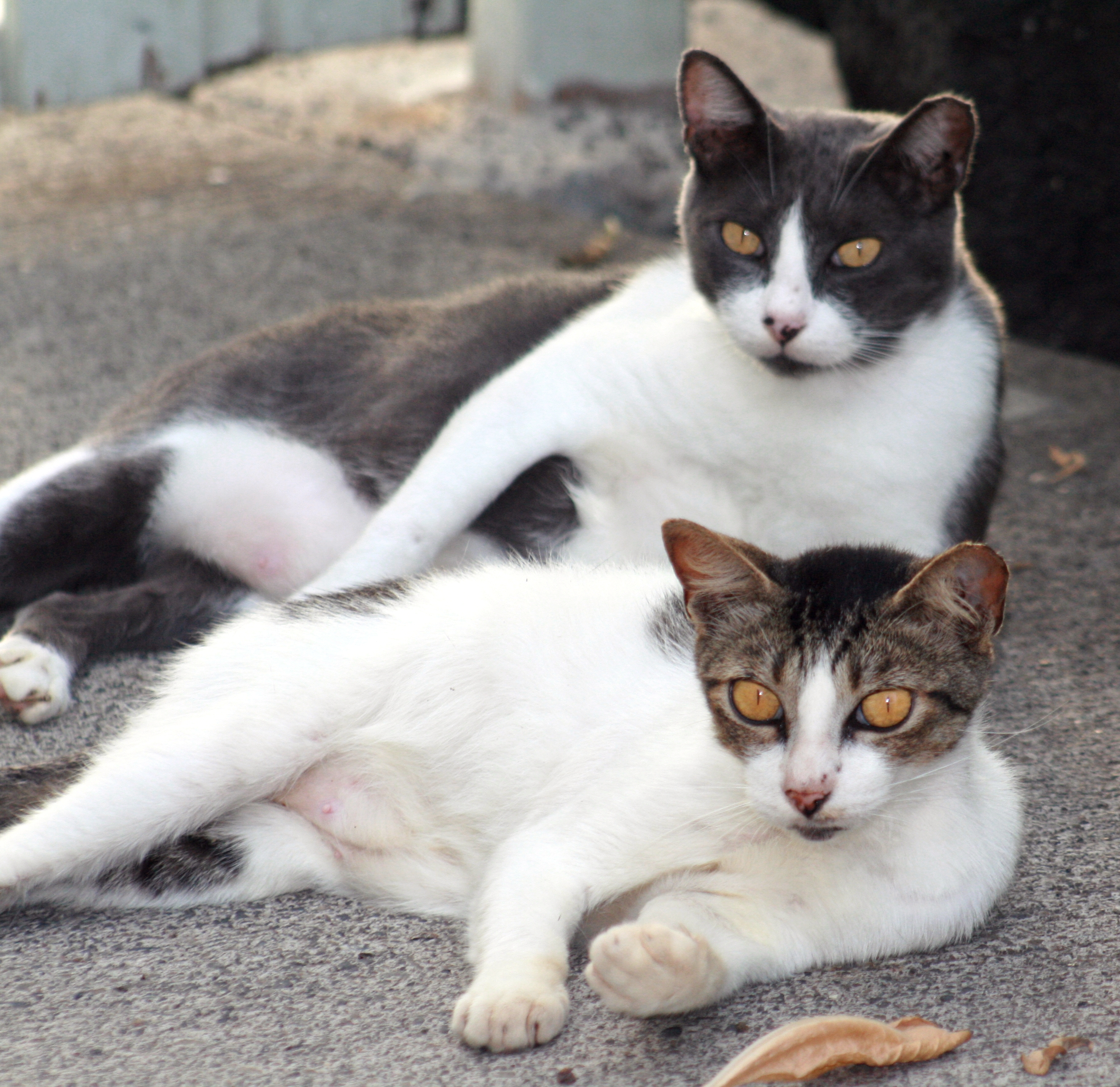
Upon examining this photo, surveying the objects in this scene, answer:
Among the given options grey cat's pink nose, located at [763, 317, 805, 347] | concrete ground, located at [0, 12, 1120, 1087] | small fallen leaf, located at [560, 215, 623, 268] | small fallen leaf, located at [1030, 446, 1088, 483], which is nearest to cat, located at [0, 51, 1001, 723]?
grey cat's pink nose, located at [763, 317, 805, 347]

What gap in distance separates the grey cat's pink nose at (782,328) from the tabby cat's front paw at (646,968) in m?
1.21

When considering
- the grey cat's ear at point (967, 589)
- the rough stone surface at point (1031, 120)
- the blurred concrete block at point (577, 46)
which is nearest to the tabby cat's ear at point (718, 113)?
the grey cat's ear at point (967, 589)

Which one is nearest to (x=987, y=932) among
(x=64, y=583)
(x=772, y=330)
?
(x=772, y=330)

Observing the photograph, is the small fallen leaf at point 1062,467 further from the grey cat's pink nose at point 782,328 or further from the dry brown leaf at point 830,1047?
the dry brown leaf at point 830,1047

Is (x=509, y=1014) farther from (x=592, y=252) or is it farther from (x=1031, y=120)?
(x=1031, y=120)

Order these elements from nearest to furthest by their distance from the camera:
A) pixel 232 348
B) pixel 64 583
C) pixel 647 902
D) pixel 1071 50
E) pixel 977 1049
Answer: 1. pixel 977 1049
2. pixel 647 902
3. pixel 64 583
4. pixel 232 348
5. pixel 1071 50

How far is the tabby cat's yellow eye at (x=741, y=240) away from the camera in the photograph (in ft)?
8.52

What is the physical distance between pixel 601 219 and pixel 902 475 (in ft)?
11.2

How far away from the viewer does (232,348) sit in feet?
10.5

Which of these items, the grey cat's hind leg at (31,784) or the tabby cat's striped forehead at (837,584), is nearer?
the tabby cat's striped forehead at (837,584)

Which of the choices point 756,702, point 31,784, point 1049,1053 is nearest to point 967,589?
point 756,702

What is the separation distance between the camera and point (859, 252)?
8.32 feet

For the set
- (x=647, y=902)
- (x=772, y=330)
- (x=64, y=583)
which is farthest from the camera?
(x=64, y=583)

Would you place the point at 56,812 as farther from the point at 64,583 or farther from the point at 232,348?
the point at 232,348
